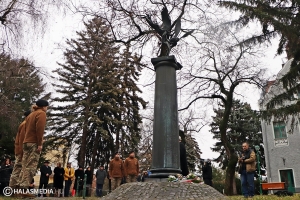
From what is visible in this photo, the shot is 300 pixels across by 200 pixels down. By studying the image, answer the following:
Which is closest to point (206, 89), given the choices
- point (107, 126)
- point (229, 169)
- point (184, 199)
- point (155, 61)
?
point (229, 169)

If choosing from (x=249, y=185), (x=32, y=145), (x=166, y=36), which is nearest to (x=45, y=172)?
(x=32, y=145)

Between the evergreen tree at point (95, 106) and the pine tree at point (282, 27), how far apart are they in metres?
13.4

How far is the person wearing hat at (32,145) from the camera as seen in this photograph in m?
5.73

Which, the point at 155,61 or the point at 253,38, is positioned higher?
the point at 253,38

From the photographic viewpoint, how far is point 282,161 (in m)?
24.9

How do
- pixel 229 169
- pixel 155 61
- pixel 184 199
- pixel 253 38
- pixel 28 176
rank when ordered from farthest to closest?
pixel 229 169, pixel 253 38, pixel 155 61, pixel 28 176, pixel 184 199

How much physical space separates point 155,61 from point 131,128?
58.5 feet

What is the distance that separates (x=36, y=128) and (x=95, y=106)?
54.4 feet

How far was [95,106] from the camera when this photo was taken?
2241 centimetres

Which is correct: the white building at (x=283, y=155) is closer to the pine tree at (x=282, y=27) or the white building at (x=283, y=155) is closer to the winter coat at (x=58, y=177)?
the pine tree at (x=282, y=27)

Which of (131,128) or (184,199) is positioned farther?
(131,128)

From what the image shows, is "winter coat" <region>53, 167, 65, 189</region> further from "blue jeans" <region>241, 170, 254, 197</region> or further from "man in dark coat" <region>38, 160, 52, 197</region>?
"blue jeans" <region>241, 170, 254, 197</region>

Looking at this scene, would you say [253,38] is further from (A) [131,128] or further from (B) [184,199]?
(A) [131,128]

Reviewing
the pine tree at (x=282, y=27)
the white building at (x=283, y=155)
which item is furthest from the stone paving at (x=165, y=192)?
the white building at (x=283, y=155)
